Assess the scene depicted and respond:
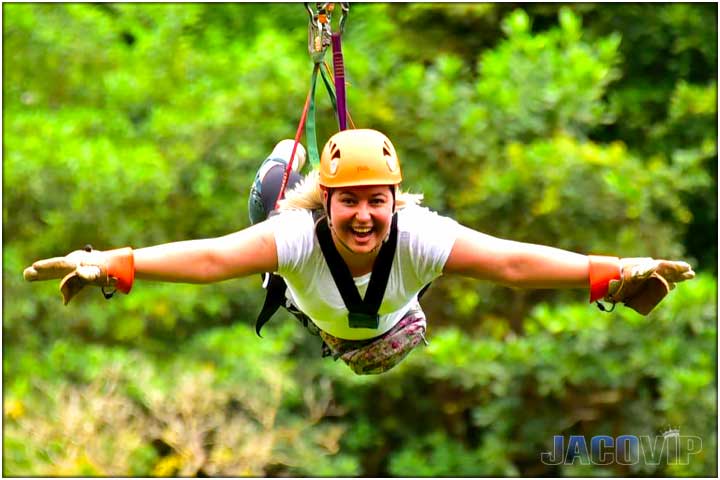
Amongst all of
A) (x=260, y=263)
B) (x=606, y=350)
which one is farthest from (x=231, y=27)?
(x=260, y=263)

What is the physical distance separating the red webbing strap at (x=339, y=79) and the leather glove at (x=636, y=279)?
40.3 inches

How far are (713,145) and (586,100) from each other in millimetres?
1549

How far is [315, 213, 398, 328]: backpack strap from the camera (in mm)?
5195

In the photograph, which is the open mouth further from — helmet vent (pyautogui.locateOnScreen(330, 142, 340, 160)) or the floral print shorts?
the floral print shorts

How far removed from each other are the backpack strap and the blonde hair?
9cm

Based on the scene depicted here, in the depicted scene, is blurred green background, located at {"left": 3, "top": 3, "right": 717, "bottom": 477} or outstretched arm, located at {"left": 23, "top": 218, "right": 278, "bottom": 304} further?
blurred green background, located at {"left": 3, "top": 3, "right": 717, "bottom": 477}

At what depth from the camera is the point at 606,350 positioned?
11.6 meters

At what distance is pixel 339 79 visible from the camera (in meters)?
5.52

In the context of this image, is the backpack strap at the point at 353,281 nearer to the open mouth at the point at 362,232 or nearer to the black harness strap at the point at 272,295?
the open mouth at the point at 362,232

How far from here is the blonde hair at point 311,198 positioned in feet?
17.3

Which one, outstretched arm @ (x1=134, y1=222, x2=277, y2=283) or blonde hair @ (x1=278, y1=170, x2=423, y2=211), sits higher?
blonde hair @ (x1=278, y1=170, x2=423, y2=211)
